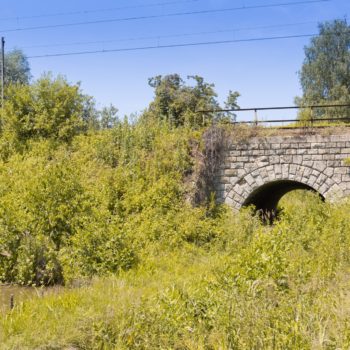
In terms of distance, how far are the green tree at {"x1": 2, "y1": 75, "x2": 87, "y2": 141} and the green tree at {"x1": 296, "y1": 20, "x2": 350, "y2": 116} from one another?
24857 mm

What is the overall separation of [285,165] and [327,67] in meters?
27.3

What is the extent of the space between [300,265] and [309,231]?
133 inches

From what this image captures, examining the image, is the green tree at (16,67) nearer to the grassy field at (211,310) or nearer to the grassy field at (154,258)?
the grassy field at (154,258)

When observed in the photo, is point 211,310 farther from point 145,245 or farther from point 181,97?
point 181,97

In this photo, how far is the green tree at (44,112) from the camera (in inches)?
649

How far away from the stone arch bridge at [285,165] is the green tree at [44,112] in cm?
650

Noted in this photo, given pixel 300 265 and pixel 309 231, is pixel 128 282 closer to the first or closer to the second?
pixel 300 265

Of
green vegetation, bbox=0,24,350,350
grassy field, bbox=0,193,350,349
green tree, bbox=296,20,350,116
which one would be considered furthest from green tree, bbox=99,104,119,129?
green tree, bbox=296,20,350,116

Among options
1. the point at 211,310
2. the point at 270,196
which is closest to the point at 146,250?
the point at 211,310

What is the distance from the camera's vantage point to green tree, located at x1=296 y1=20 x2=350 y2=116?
36344mm

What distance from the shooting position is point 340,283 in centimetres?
621

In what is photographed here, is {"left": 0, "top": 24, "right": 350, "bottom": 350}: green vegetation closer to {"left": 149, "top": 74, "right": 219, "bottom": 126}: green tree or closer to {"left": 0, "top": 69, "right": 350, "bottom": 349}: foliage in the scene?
{"left": 0, "top": 69, "right": 350, "bottom": 349}: foliage

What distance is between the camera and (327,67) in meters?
37.0

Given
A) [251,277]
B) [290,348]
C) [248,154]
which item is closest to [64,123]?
[248,154]
